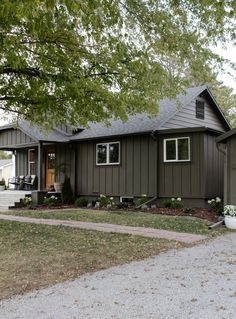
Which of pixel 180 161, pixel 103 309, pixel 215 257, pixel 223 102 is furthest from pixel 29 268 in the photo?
pixel 223 102

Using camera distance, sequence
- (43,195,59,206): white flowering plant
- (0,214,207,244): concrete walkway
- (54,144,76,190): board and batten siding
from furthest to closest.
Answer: (54,144,76,190): board and batten siding, (43,195,59,206): white flowering plant, (0,214,207,244): concrete walkway

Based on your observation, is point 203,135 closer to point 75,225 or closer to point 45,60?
point 75,225

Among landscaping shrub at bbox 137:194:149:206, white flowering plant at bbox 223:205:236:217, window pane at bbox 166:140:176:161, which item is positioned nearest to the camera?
white flowering plant at bbox 223:205:236:217

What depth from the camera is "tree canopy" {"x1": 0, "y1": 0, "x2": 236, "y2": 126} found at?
701 cm

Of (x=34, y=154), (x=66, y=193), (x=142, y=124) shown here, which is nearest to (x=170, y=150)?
(x=142, y=124)

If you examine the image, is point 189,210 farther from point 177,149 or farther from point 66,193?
point 66,193

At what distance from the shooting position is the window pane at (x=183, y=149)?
558 inches

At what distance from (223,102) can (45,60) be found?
88.3ft

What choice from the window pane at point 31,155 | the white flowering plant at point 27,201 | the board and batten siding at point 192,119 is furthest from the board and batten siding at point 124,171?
the window pane at point 31,155

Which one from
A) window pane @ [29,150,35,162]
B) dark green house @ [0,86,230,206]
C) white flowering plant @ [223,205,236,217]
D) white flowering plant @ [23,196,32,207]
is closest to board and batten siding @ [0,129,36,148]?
dark green house @ [0,86,230,206]

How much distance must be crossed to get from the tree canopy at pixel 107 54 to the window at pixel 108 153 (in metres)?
6.23

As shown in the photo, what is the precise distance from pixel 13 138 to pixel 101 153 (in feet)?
17.9

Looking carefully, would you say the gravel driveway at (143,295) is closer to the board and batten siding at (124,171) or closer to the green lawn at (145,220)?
the green lawn at (145,220)

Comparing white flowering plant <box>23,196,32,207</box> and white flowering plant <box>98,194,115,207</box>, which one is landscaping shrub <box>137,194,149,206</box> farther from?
white flowering plant <box>23,196,32,207</box>
